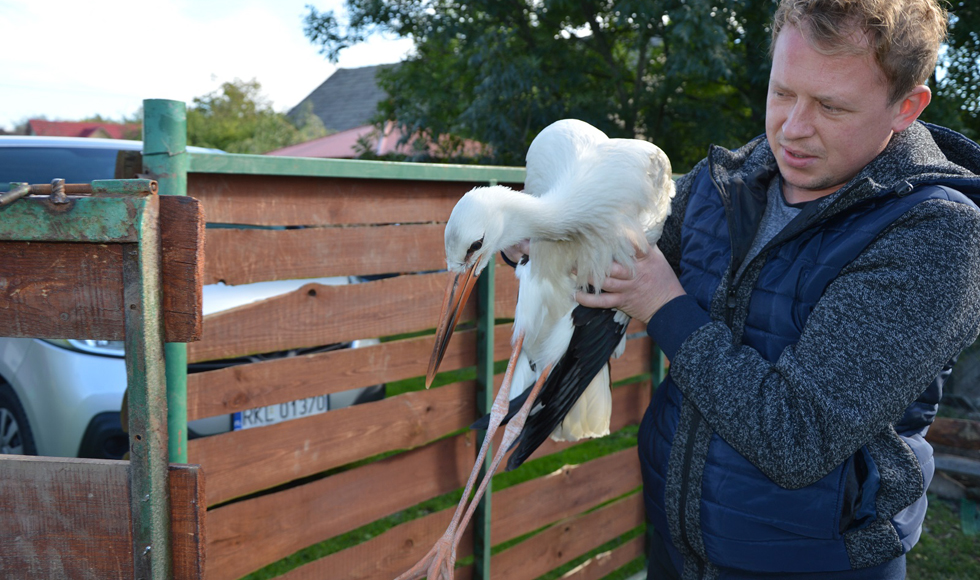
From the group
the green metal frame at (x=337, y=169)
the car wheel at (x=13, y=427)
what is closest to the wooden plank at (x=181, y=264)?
the green metal frame at (x=337, y=169)

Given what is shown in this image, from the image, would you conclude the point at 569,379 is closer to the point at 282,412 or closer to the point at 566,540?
the point at 566,540

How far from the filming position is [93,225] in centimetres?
119

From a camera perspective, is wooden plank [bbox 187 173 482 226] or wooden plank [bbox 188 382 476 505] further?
wooden plank [bbox 188 382 476 505]

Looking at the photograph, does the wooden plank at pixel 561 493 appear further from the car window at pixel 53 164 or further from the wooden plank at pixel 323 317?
the car window at pixel 53 164

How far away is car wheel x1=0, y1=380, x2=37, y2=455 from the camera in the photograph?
13.2 ft

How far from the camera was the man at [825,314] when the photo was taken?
1.50m

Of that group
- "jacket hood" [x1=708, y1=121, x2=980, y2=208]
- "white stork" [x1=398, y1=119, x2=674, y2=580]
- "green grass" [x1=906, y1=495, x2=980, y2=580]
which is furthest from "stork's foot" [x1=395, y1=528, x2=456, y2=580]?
"green grass" [x1=906, y1=495, x2=980, y2=580]

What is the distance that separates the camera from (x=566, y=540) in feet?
12.0

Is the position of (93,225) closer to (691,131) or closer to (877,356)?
(877,356)

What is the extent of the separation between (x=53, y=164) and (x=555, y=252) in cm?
335

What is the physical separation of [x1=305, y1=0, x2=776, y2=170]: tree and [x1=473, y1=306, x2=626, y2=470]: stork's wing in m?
6.15

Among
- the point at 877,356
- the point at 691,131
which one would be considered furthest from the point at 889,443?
the point at 691,131

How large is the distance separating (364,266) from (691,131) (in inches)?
306

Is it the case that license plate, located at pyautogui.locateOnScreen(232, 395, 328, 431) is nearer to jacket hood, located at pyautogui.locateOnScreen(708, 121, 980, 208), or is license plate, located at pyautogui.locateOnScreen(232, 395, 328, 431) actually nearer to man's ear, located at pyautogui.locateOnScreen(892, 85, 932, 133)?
jacket hood, located at pyautogui.locateOnScreen(708, 121, 980, 208)
